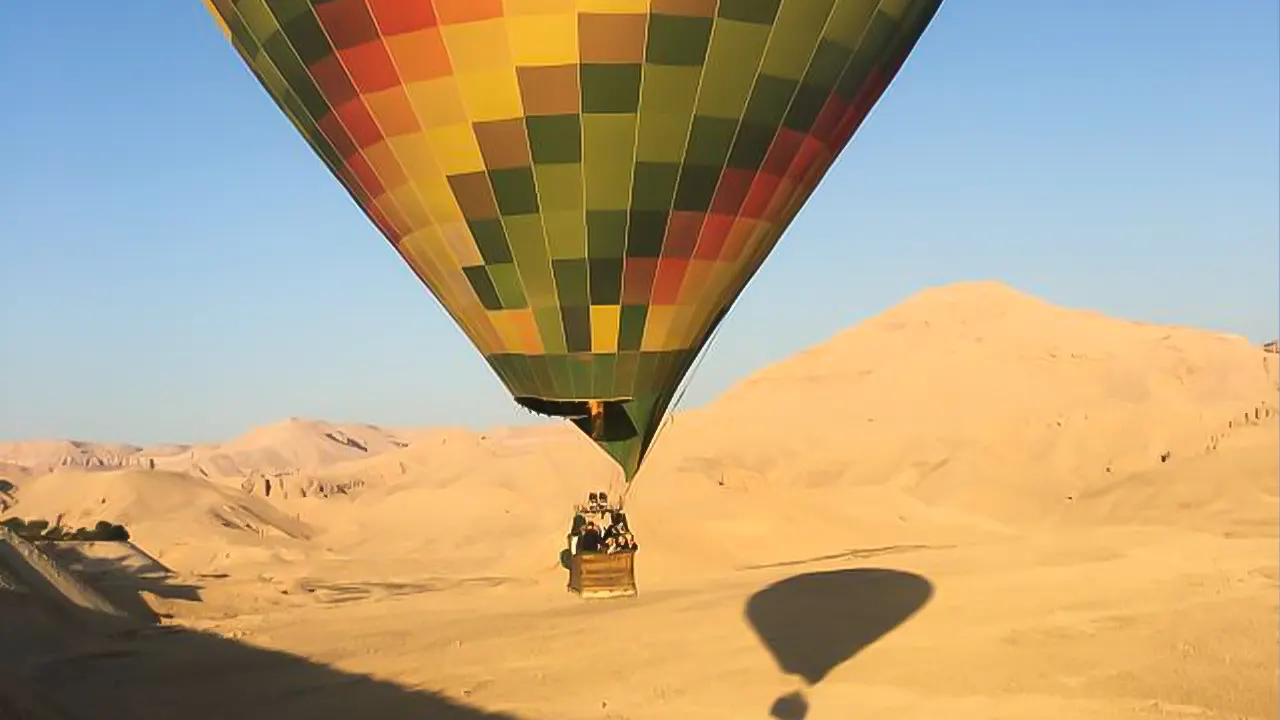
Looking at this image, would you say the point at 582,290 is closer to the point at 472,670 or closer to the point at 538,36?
the point at 538,36

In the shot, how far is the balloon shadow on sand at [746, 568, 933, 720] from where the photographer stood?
46.6 ft

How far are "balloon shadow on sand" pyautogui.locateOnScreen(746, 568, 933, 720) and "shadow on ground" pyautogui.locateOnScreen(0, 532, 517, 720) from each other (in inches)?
165

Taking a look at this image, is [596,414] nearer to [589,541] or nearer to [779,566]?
[589,541]

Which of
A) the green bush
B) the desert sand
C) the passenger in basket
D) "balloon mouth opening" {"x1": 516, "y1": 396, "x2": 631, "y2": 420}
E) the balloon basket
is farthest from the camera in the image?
the green bush

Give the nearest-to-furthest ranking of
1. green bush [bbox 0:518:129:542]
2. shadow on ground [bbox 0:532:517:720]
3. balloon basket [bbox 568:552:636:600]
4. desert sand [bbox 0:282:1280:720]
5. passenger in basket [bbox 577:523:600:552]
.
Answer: shadow on ground [bbox 0:532:517:720] < desert sand [bbox 0:282:1280:720] < passenger in basket [bbox 577:523:600:552] < balloon basket [bbox 568:552:636:600] < green bush [bbox 0:518:129:542]

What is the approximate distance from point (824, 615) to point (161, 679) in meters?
9.73

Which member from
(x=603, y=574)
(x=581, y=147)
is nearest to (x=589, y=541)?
(x=603, y=574)

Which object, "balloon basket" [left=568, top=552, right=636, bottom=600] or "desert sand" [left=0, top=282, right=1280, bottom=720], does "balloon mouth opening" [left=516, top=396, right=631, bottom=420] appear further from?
"balloon basket" [left=568, top=552, right=636, bottom=600]

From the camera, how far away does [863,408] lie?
50.7m

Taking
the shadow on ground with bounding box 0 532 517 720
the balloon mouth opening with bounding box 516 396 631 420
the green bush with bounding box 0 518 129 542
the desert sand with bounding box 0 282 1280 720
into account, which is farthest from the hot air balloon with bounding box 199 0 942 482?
the green bush with bounding box 0 518 129 542

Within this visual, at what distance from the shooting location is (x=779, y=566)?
2517 cm

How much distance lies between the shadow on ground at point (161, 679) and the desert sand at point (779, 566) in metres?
0.07

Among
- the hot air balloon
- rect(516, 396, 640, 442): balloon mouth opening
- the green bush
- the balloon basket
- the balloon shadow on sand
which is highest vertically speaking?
the green bush

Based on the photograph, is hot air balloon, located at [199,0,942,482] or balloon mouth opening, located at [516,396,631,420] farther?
balloon mouth opening, located at [516,396,631,420]
